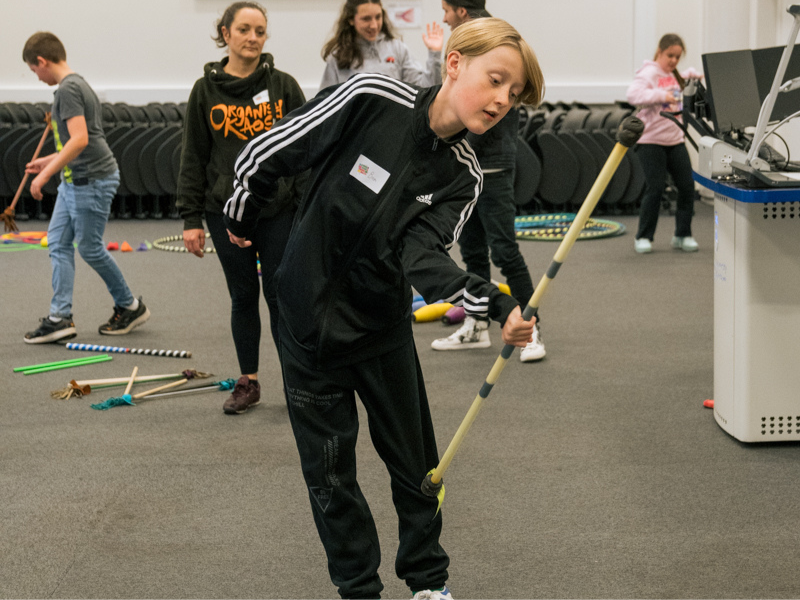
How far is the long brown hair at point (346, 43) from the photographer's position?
4.38m

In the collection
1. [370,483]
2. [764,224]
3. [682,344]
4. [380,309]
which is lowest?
[682,344]

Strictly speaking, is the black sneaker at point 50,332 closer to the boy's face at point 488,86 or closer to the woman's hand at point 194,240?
the woman's hand at point 194,240

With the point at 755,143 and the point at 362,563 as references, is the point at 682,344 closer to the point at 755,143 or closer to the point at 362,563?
the point at 755,143

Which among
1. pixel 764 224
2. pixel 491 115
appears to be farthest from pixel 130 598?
pixel 764 224

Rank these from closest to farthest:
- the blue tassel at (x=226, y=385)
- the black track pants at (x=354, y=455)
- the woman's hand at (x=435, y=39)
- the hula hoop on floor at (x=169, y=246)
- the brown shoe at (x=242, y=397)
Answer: the black track pants at (x=354, y=455), the brown shoe at (x=242, y=397), the blue tassel at (x=226, y=385), the woman's hand at (x=435, y=39), the hula hoop on floor at (x=169, y=246)

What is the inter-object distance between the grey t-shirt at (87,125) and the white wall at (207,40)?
557cm

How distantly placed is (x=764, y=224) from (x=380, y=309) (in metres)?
1.78

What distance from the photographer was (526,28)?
1005 cm

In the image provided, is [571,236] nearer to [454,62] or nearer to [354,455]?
[454,62]

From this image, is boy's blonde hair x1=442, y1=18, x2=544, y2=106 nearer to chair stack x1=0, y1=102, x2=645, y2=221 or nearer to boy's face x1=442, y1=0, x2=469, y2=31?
boy's face x1=442, y1=0, x2=469, y2=31

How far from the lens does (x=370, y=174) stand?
69.1 inches

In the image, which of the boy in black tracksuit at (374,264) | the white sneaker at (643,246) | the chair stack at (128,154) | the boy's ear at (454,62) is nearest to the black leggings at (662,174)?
the white sneaker at (643,246)

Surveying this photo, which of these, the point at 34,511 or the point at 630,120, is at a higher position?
the point at 630,120

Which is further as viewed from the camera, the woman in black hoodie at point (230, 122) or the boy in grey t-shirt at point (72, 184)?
the boy in grey t-shirt at point (72, 184)
